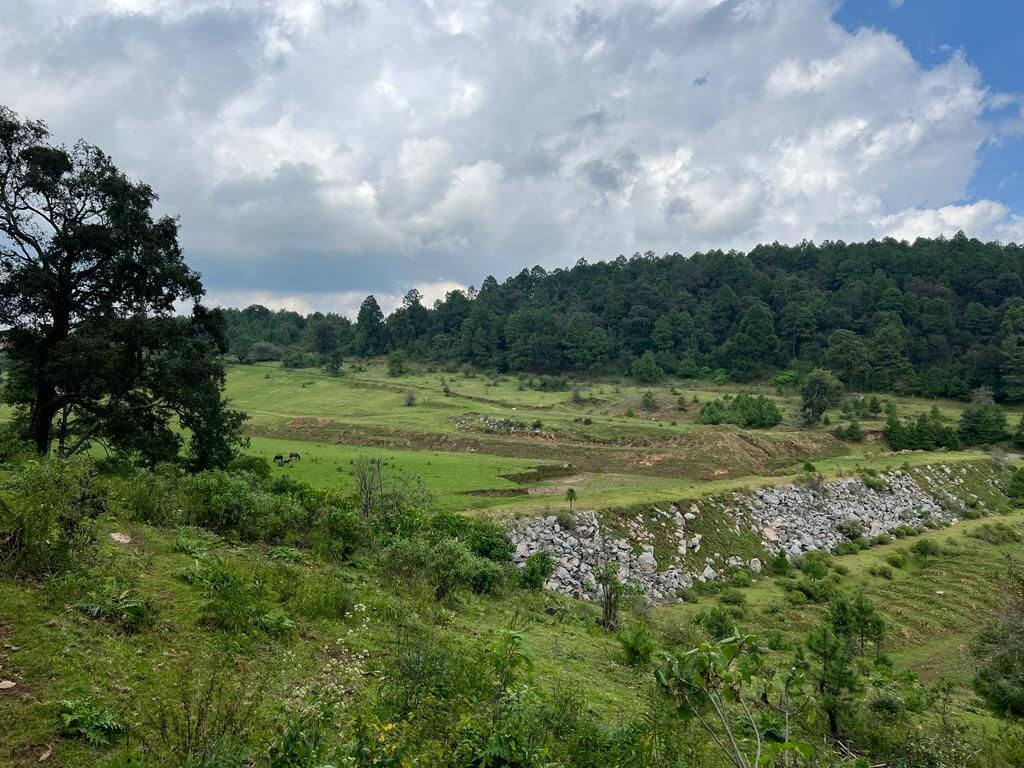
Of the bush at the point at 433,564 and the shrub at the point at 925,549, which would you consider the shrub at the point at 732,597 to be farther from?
the shrub at the point at 925,549

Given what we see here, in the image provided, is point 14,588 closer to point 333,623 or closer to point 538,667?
point 333,623

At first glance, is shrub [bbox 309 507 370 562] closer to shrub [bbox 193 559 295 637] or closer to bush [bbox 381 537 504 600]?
bush [bbox 381 537 504 600]

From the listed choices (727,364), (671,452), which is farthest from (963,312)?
(671,452)

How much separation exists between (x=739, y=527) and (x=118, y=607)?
987 inches

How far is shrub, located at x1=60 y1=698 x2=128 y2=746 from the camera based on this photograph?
4.14 m

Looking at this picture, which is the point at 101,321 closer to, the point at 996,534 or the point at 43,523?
the point at 43,523

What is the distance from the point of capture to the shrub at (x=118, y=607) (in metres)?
5.94

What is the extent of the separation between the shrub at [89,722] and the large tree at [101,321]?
1416 cm

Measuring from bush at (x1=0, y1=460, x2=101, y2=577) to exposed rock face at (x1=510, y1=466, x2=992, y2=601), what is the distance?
13.0 m

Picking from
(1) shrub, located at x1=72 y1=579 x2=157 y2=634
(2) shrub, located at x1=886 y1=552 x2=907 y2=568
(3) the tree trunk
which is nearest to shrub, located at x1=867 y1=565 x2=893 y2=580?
→ (2) shrub, located at x1=886 y1=552 x2=907 y2=568

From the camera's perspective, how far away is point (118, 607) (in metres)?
6.09

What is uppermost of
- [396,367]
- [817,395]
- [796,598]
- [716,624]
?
[396,367]

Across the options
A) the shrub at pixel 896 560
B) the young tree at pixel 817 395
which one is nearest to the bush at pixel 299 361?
the young tree at pixel 817 395

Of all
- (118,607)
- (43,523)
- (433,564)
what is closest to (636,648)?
(433,564)
